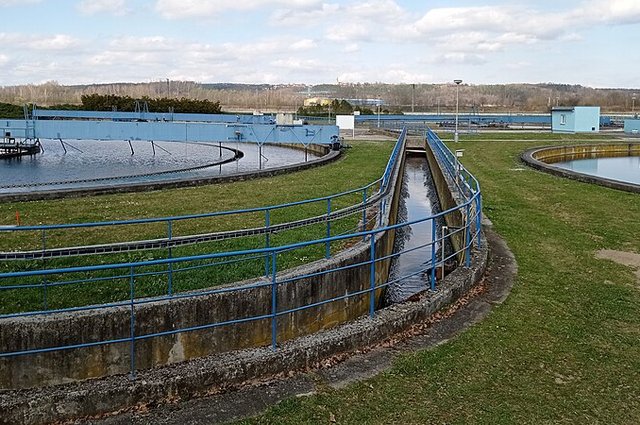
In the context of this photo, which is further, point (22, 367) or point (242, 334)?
point (242, 334)

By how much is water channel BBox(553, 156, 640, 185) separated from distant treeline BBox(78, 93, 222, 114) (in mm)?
34818

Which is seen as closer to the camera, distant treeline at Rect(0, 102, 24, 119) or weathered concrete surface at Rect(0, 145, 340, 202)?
weathered concrete surface at Rect(0, 145, 340, 202)

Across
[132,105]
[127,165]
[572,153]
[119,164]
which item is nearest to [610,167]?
[572,153]

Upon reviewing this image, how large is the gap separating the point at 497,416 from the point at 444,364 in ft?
3.45

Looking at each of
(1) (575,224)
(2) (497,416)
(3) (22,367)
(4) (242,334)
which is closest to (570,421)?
(2) (497,416)

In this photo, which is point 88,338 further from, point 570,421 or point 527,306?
point 527,306

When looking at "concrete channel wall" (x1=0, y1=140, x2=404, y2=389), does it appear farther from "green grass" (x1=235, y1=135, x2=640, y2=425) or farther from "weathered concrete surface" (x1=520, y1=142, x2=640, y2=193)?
"weathered concrete surface" (x1=520, y1=142, x2=640, y2=193)

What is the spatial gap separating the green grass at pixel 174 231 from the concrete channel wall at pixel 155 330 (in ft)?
2.08

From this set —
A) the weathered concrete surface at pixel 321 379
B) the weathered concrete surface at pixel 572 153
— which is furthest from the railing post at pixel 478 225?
the weathered concrete surface at pixel 572 153

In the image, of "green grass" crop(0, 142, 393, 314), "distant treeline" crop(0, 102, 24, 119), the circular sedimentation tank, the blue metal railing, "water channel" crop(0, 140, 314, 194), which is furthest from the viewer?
"distant treeline" crop(0, 102, 24, 119)

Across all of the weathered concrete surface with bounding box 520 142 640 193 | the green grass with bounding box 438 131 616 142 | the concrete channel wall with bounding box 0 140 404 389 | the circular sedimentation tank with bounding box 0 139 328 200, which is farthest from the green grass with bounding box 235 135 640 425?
the green grass with bounding box 438 131 616 142

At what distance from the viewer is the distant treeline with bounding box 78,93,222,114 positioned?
56.9 metres

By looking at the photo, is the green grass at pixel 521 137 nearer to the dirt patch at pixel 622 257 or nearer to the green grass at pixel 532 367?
the dirt patch at pixel 622 257

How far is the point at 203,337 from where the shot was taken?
7062 mm
